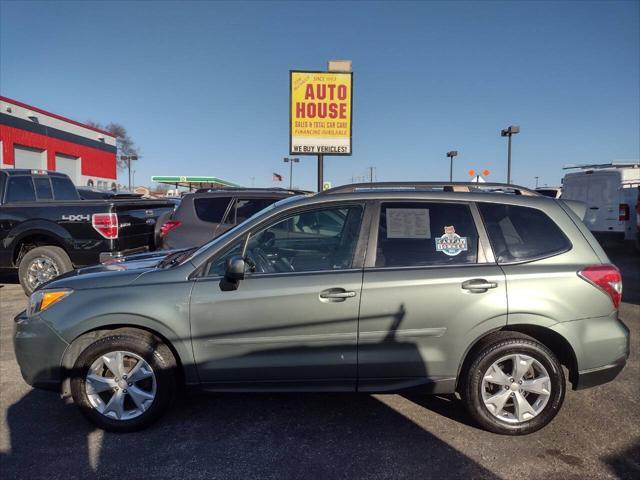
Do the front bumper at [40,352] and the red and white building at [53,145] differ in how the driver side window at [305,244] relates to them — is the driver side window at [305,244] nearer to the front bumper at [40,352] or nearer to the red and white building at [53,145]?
the front bumper at [40,352]

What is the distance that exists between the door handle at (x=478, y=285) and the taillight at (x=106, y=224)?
5.13 meters

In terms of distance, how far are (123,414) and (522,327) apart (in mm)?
2908

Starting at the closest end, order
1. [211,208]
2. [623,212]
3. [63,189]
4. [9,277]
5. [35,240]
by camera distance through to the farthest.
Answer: [211,208], [35,240], [63,189], [9,277], [623,212]

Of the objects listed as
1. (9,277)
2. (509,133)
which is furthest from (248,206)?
(509,133)

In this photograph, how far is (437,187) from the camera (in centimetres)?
350

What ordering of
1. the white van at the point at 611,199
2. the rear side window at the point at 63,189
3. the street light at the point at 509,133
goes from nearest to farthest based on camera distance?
the rear side window at the point at 63,189 < the white van at the point at 611,199 < the street light at the point at 509,133

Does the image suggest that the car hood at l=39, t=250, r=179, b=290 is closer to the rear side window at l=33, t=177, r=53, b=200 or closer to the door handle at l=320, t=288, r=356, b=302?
the door handle at l=320, t=288, r=356, b=302

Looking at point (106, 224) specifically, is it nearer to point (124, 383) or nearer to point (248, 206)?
point (248, 206)

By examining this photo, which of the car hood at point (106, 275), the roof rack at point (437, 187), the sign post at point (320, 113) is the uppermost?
the sign post at point (320, 113)

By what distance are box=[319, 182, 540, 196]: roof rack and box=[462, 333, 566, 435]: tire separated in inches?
44.9

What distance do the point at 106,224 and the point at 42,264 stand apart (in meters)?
1.28

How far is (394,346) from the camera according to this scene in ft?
9.93

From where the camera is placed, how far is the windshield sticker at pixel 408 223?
3180 millimetres

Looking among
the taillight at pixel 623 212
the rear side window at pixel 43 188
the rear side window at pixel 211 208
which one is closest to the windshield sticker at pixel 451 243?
the rear side window at pixel 211 208
